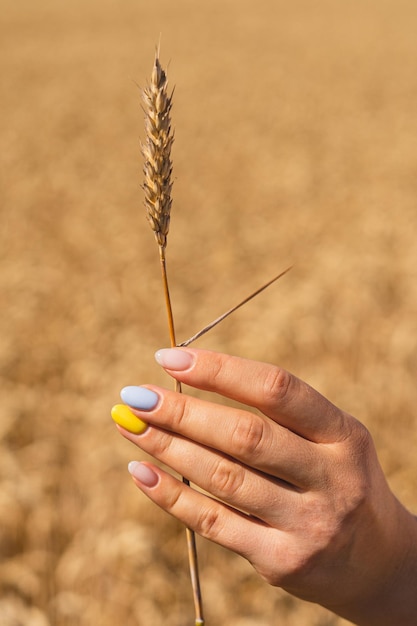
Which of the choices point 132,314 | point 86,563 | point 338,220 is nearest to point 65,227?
point 132,314

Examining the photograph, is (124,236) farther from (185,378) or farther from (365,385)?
(185,378)

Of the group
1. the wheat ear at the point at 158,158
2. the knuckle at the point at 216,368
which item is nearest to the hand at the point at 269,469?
the knuckle at the point at 216,368

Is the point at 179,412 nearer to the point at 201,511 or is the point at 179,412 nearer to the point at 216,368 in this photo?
the point at 216,368

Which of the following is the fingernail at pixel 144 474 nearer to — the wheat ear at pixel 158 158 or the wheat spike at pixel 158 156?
the wheat ear at pixel 158 158

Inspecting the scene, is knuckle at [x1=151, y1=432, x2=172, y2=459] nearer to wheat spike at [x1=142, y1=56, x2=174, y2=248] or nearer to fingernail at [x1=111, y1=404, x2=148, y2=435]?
fingernail at [x1=111, y1=404, x2=148, y2=435]

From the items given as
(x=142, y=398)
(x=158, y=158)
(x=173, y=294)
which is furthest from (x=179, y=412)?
(x=173, y=294)

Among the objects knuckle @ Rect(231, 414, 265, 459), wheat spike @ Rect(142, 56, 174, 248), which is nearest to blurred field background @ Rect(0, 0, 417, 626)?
wheat spike @ Rect(142, 56, 174, 248)
